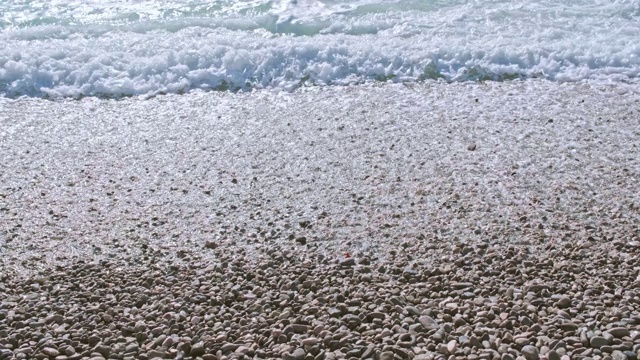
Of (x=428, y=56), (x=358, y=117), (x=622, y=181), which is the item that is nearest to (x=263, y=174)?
(x=358, y=117)

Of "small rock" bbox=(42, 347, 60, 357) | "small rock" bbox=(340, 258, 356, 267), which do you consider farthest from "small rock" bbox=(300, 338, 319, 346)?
"small rock" bbox=(42, 347, 60, 357)

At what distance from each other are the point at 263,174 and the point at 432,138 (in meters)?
1.53

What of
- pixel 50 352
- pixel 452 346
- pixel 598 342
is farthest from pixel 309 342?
pixel 598 342

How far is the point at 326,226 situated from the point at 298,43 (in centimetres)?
433

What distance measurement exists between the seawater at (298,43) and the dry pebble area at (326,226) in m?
0.57

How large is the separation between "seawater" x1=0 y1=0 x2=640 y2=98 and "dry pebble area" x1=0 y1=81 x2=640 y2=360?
565 millimetres

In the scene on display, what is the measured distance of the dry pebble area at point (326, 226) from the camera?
3811 mm

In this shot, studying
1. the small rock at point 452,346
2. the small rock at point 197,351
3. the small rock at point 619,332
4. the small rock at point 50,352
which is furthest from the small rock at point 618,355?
the small rock at point 50,352

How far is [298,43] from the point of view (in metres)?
8.78

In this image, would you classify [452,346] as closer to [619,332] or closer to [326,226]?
[619,332]

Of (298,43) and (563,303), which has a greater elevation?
(298,43)

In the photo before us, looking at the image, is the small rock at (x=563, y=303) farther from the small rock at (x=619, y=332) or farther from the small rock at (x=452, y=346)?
the small rock at (x=452, y=346)

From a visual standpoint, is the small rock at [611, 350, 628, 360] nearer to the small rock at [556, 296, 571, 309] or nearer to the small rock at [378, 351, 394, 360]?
the small rock at [556, 296, 571, 309]

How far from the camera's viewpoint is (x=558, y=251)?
4523mm
